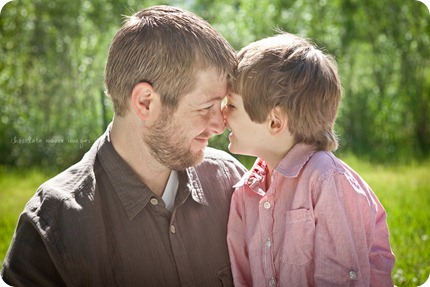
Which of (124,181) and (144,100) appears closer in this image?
(124,181)

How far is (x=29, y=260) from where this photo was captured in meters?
1.94

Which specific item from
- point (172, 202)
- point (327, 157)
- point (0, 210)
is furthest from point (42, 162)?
point (327, 157)

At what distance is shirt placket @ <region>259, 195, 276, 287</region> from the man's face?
29 centimetres

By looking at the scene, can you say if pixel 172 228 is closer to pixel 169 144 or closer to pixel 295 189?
pixel 169 144

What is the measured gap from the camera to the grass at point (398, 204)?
3418 millimetres

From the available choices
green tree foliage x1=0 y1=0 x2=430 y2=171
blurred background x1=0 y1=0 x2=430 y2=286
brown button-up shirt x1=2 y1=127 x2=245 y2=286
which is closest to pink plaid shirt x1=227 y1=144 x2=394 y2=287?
brown button-up shirt x1=2 y1=127 x2=245 y2=286

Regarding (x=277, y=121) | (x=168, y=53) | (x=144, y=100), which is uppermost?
(x=168, y=53)

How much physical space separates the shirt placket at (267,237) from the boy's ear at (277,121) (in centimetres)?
24

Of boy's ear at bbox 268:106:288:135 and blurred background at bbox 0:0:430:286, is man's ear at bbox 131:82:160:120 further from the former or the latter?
blurred background at bbox 0:0:430:286

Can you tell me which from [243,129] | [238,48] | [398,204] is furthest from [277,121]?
[238,48]

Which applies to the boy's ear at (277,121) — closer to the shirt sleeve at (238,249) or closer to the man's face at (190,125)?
the man's face at (190,125)

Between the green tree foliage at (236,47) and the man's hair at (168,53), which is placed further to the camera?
the green tree foliage at (236,47)

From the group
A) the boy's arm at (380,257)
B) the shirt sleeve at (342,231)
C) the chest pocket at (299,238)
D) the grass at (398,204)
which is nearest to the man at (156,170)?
the chest pocket at (299,238)

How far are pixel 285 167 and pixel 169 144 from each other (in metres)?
0.42
